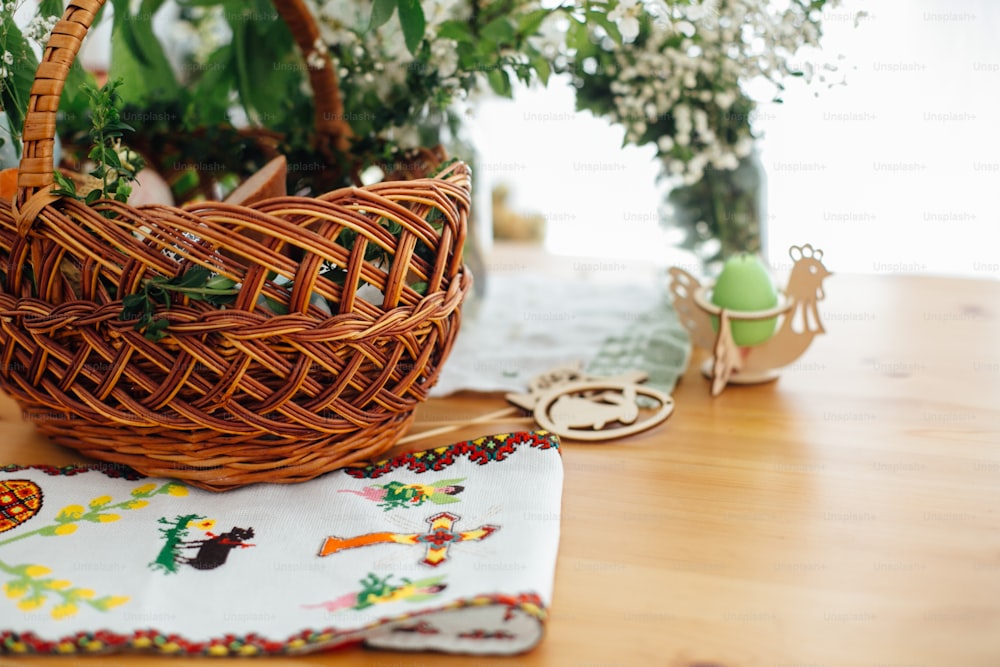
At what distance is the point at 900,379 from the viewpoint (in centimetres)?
85

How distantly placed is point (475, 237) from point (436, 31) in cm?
26

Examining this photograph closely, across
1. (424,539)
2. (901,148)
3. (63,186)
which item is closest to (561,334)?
(424,539)

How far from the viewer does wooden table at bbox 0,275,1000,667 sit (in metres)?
0.49

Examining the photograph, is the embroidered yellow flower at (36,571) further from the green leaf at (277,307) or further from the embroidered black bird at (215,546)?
the green leaf at (277,307)

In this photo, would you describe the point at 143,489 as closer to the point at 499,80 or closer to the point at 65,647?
the point at 65,647

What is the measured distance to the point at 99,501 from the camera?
0.62 metres

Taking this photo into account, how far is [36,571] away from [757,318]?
0.60 meters

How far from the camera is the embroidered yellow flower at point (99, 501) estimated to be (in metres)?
0.62

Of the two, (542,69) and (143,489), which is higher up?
(542,69)

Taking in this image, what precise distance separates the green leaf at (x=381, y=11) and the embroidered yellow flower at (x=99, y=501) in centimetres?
44

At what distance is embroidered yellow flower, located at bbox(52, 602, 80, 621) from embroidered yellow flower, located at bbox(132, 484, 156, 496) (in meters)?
0.14

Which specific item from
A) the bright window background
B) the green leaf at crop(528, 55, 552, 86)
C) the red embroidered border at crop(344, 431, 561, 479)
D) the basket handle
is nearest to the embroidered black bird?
the red embroidered border at crop(344, 431, 561, 479)

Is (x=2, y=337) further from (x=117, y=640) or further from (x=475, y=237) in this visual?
(x=475, y=237)

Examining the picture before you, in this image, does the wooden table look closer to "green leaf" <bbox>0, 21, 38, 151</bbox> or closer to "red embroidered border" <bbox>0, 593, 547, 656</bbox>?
"red embroidered border" <bbox>0, 593, 547, 656</bbox>
